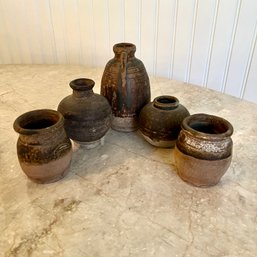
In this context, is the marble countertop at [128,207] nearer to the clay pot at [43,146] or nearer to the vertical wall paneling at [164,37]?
the clay pot at [43,146]

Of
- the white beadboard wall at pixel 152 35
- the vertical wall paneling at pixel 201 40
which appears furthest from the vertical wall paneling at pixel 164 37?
the vertical wall paneling at pixel 201 40

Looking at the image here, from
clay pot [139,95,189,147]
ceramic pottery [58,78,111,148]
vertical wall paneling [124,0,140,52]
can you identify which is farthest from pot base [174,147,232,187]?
vertical wall paneling [124,0,140,52]

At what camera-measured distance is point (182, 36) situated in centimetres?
142

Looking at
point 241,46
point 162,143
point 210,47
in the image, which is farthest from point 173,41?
point 162,143

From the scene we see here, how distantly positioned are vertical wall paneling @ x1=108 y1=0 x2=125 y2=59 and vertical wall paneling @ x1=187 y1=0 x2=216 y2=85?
398mm

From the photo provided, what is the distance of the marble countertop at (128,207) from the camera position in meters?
0.65

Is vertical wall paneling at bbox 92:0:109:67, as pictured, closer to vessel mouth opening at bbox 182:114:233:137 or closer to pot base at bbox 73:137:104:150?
pot base at bbox 73:137:104:150

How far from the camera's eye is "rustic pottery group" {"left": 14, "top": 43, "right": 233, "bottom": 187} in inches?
30.0

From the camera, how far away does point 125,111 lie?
3.41ft

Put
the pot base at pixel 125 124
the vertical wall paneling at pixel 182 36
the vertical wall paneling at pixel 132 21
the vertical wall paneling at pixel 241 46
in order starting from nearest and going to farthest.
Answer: the pot base at pixel 125 124, the vertical wall paneling at pixel 241 46, the vertical wall paneling at pixel 182 36, the vertical wall paneling at pixel 132 21

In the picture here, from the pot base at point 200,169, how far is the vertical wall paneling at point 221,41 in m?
0.72

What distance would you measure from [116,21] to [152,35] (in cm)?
22

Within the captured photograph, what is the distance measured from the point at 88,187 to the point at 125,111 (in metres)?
0.33

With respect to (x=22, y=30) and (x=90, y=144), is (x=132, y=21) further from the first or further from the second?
(x=90, y=144)
